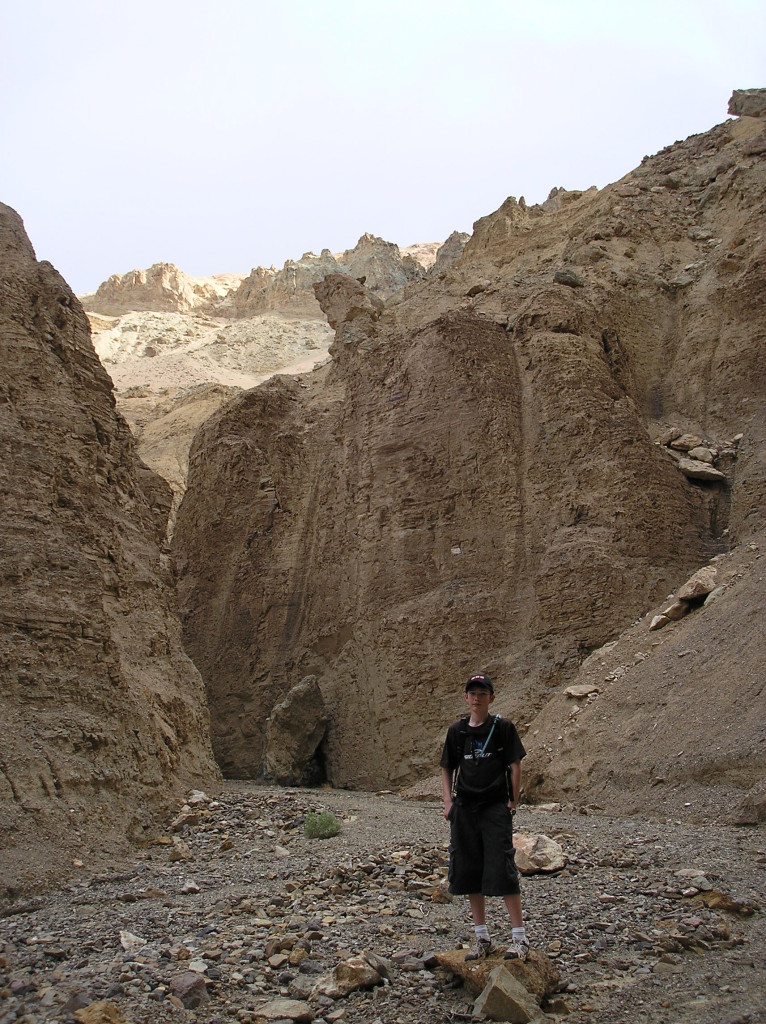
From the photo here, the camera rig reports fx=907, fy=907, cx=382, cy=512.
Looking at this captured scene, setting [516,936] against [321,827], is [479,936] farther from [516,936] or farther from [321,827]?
[321,827]

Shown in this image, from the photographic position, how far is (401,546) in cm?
1953

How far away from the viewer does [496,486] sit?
62.7ft

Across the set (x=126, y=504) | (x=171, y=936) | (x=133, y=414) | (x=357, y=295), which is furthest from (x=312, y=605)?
(x=133, y=414)

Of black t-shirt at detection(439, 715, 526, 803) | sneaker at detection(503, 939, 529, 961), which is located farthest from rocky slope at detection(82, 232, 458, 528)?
sneaker at detection(503, 939, 529, 961)

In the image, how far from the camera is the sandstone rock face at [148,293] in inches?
3135

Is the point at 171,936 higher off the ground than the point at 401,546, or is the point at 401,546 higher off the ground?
the point at 401,546

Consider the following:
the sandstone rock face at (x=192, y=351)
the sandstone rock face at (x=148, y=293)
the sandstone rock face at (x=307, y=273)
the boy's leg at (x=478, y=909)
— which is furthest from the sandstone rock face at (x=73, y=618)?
the sandstone rock face at (x=148, y=293)

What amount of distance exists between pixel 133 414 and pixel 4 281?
3625 centimetres

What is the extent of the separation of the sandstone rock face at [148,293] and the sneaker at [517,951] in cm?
7924

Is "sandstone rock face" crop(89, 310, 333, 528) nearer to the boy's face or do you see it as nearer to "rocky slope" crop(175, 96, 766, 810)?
"rocky slope" crop(175, 96, 766, 810)

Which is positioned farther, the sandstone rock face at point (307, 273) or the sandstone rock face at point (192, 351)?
the sandstone rock face at point (307, 273)

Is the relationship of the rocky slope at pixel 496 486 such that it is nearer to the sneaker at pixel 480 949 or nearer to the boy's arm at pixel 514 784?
the boy's arm at pixel 514 784

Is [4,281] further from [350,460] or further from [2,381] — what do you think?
[350,460]

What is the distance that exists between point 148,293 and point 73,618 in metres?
74.6
